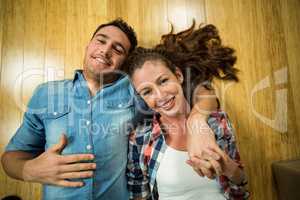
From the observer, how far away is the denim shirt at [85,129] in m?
0.84

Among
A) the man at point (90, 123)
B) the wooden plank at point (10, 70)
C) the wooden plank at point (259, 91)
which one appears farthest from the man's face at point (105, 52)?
the wooden plank at point (259, 91)

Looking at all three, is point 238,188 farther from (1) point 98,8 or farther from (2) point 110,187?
(1) point 98,8

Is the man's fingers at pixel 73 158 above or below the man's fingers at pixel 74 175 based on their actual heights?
above

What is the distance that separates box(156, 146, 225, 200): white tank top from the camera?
2.60 feet

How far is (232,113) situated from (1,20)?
1.34 metres

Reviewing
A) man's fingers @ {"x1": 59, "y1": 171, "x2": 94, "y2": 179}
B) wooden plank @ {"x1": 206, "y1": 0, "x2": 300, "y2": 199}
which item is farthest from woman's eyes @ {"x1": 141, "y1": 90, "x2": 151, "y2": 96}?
wooden plank @ {"x1": 206, "y1": 0, "x2": 300, "y2": 199}

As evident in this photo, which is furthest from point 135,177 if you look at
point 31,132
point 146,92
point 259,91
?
point 259,91

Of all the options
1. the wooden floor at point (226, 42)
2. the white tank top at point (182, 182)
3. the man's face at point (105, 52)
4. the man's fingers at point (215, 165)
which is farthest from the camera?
the wooden floor at point (226, 42)

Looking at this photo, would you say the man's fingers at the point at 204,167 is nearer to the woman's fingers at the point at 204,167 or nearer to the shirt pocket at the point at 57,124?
the woman's fingers at the point at 204,167

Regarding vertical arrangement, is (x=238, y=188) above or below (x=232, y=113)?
below

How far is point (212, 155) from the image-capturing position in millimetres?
633

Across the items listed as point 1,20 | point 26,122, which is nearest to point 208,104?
point 26,122

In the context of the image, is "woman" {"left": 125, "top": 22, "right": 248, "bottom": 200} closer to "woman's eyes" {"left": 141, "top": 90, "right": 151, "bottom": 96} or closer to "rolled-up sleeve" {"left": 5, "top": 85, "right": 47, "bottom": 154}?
"woman's eyes" {"left": 141, "top": 90, "right": 151, "bottom": 96}

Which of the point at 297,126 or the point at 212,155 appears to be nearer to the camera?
the point at 212,155
